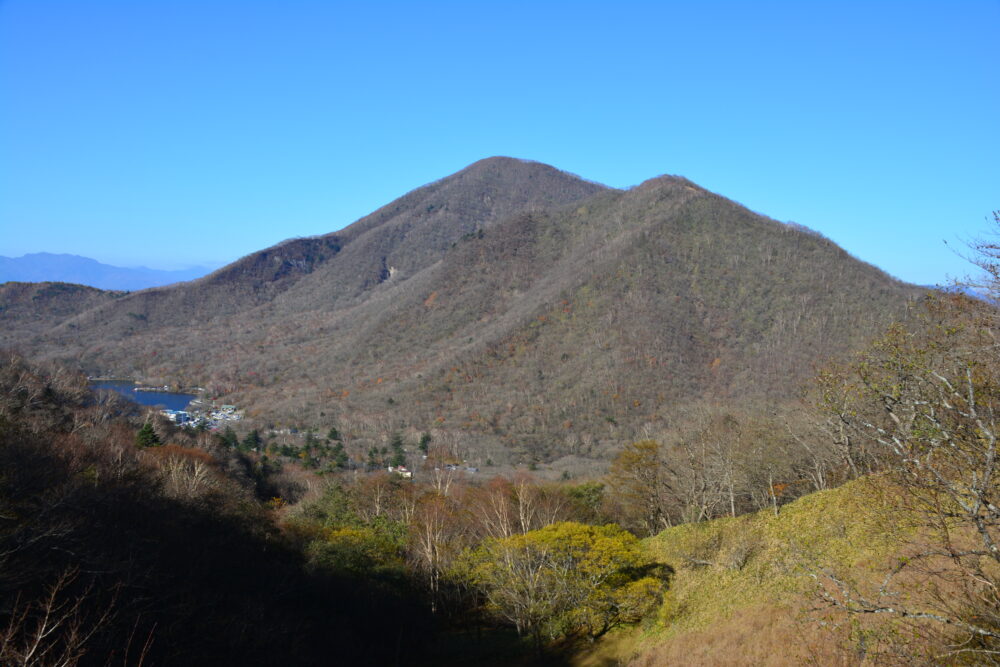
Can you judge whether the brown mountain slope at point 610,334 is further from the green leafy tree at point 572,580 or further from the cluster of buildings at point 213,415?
the green leafy tree at point 572,580

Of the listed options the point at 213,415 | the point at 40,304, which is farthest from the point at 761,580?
the point at 40,304

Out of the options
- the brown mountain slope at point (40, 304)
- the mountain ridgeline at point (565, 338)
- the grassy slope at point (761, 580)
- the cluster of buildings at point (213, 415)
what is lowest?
the cluster of buildings at point (213, 415)

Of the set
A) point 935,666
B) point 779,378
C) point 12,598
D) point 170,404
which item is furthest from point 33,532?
point 170,404

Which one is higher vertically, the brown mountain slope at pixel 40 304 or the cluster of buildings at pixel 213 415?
the brown mountain slope at pixel 40 304

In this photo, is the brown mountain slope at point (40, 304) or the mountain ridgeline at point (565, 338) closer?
the mountain ridgeline at point (565, 338)

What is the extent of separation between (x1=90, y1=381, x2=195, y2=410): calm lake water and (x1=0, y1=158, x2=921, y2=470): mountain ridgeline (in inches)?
278

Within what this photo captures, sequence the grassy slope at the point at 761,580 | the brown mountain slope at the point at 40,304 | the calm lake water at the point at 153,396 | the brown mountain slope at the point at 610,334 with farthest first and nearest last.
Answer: the brown mountain slope at the point at 40,304, the calm lake water at the point at 153,396, the brown mountain slope at the point at 610,334, the grassy slope at the point at 761,580

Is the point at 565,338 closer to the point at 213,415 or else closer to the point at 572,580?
the point at 213,415

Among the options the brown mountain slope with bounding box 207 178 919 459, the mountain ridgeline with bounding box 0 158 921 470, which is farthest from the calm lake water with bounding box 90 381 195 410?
the brown mountain slope with bounding box 207 178 919 459

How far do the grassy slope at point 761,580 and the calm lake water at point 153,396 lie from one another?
4629 inches

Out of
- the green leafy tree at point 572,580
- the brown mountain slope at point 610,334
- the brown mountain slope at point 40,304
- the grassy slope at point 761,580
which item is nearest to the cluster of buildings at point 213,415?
the brown mountain slope at point 610,334

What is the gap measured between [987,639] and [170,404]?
443 feet

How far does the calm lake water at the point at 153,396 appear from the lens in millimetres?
115938

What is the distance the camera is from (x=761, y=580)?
51.2ft
